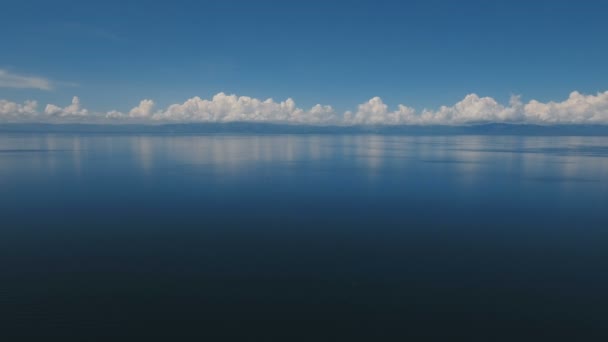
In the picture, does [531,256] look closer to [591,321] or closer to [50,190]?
[591,321]

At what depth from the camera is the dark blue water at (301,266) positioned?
19562 millimetres

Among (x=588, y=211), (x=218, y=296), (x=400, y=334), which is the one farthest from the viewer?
(x=588, y=211)

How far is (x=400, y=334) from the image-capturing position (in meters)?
19.0

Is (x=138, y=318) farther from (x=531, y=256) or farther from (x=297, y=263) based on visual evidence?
(x=531, y=256)

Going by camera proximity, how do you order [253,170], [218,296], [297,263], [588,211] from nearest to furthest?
Result: [218,296] → [297,263] → [588,211] → [253,170]

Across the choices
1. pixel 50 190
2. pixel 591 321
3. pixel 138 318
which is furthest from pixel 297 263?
pixel 50 190

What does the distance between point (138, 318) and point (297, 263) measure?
11.8 m

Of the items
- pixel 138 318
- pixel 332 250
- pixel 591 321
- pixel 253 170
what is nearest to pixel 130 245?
pixel 138 318

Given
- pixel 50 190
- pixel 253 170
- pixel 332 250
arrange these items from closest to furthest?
pixel 332 250
pixel 50 190
pixel 253 170

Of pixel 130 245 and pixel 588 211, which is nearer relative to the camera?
pixel 130 245

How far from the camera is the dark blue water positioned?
19562 mm

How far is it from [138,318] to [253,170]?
63272mm

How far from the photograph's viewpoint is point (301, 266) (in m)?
26.8

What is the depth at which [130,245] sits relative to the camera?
30781 millimetres
